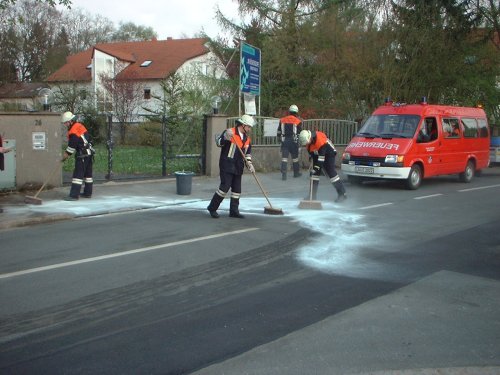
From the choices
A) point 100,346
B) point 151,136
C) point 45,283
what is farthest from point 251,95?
point 100,346

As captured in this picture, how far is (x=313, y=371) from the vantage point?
4027mm

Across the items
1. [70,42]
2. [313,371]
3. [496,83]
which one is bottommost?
[313,371]

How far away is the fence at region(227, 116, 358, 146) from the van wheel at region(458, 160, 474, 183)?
16.8 feet

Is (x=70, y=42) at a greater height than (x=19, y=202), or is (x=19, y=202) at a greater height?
(x=70, y=42)

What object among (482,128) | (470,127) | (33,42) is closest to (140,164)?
(470,127)

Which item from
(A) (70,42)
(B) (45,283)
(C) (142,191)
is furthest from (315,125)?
(A) (70,42)

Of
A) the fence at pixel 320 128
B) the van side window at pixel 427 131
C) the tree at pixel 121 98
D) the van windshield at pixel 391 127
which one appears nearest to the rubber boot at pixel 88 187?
the fence at pixel 320 128

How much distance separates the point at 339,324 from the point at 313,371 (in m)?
0.95

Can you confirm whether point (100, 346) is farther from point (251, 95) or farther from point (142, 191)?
point (251, 95)

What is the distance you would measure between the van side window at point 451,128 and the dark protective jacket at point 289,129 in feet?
13.4

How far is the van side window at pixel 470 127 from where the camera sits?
55.1ft

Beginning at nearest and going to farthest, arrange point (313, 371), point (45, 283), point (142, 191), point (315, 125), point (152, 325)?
point (313, 371)
point (152, 325)
point (45, 283)
point (142, 191)
point (315, 125)

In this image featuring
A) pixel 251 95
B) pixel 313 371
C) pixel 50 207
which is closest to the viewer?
pixel 313 371

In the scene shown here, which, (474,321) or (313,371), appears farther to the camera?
(474,321)
